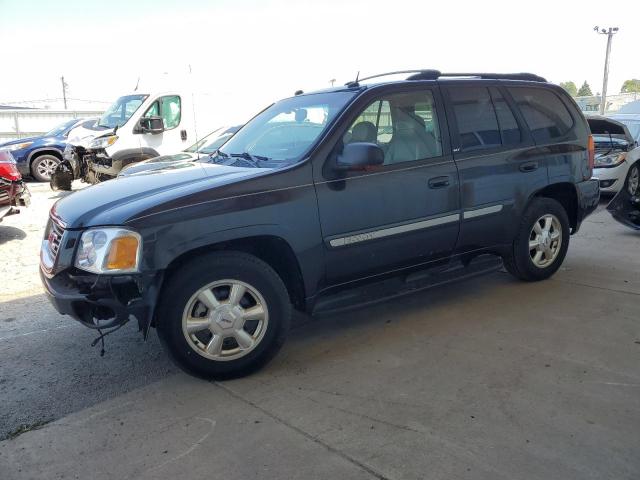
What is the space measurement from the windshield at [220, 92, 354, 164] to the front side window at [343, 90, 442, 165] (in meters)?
0.21

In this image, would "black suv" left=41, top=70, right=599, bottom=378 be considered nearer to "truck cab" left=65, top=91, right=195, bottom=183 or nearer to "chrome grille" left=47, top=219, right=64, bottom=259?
"chrome grille" left=47, top=219, right=64, bottom=259

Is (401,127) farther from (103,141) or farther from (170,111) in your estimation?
(170,111)

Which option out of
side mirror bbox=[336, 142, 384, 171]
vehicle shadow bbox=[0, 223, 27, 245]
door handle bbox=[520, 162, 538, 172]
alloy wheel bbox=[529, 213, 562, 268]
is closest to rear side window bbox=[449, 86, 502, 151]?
door handle bbox=[520, 162, 538, 172]

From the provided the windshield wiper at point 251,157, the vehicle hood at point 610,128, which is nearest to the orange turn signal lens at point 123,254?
the windshield wiper at point 251,157

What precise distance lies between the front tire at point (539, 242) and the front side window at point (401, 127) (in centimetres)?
127

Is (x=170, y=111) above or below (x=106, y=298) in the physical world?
above

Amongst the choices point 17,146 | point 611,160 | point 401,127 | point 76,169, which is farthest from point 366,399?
point 17,146

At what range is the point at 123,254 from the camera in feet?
11.0

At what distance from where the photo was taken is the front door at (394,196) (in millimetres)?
4016

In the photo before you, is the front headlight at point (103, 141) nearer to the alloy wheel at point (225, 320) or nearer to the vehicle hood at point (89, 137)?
the vehicle hood at point (89, 137)

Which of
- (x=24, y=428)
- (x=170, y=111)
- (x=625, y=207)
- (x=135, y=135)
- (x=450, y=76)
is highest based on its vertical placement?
(x=450, y=76)

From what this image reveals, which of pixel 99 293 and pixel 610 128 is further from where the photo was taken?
pixel 610 128

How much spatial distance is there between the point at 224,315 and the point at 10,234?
6.30 m

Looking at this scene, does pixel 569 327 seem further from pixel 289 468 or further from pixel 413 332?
pixel 289 468
